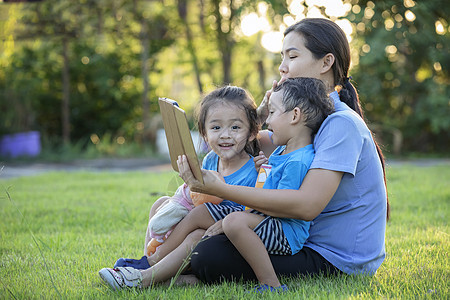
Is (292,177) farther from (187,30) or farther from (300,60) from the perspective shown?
(187,30)

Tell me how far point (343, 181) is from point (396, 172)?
5615mm

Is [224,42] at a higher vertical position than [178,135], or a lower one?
higher

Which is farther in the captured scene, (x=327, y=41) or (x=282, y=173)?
(x=327, y=41)

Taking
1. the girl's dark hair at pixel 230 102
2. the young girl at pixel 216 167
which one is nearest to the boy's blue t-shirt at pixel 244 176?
the young girl at pixel 216 167

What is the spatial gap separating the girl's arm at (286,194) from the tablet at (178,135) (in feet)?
0.16

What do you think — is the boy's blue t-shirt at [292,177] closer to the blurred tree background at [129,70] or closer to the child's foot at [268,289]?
the child's foot at [268,289]

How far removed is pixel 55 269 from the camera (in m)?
2.94

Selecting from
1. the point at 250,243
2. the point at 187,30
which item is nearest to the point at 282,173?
the point at 250,243

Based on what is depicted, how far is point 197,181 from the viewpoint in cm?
224

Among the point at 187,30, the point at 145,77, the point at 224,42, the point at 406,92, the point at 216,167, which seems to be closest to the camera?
the point at 216,167

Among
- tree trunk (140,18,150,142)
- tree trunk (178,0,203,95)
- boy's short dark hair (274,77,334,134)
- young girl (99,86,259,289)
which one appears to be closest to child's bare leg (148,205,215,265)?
young girl (99,86,259,289)

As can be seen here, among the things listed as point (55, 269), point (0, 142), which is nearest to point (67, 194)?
point (55, 269)

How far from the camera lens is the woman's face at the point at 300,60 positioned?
101 inches

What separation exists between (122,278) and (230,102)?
988 mm
